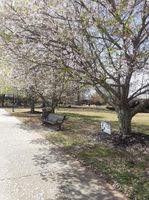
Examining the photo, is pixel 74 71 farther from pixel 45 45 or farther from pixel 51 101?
pixel 51 101

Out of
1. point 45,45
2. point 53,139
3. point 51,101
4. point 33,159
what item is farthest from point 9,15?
point 51,101

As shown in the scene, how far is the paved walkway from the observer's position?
7348mm

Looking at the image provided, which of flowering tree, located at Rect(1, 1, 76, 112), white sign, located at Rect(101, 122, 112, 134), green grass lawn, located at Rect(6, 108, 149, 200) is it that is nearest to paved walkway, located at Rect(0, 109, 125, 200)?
green grass lawn, located at Rect(6, 108, 149, 200)

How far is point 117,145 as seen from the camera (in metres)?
13.0

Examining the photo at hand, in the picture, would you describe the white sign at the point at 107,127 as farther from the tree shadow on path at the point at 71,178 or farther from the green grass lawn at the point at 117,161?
the tree shadow on path at the point at 71,178

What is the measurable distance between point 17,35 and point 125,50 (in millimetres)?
3524

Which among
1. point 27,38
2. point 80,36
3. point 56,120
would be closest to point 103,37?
point 80,36

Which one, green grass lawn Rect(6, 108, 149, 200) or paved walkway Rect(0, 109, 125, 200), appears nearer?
paved walkway Rect(0, 109, 125, 200)

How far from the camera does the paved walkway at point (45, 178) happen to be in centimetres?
735

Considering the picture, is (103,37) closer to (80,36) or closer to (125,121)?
→ (80,36)

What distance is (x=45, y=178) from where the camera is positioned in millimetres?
8648

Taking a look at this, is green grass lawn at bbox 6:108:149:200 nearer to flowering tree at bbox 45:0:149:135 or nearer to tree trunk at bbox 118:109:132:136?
tree trunk at bbox 118:109:132:136

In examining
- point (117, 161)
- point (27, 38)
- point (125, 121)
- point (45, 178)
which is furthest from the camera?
point (125, 121)

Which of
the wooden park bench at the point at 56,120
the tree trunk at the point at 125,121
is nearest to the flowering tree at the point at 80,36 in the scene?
the tree trunk at the point at 125,121
